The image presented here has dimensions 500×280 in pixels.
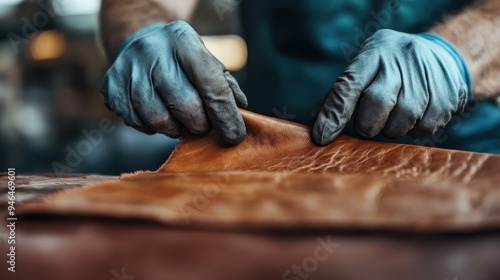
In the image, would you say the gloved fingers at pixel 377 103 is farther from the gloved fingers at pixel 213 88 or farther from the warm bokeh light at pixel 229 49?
the warm bokeh light at pixel 229 49

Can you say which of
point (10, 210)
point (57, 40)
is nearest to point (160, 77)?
point (10, 210)

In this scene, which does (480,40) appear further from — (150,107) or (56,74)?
(56,74)

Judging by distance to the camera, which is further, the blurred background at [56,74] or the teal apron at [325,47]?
the blurred background at [56,74]

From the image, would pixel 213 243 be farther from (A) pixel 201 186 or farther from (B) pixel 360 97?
(B) pixel 360 97

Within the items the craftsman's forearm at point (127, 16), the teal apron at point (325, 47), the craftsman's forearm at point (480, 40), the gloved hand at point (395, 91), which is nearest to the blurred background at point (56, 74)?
the craftsman's forearm at point (127, 16)

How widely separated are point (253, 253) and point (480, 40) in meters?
1.08

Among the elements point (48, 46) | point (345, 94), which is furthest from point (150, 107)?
point (48, 46)

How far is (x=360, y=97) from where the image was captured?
3.24 ft

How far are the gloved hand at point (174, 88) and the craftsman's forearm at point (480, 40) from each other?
63 cm

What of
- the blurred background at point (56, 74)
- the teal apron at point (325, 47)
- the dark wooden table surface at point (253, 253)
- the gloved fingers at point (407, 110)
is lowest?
the blurred background at point (56, 74)

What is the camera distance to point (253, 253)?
0.58 meters

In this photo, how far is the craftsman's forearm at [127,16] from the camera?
5.25 ft

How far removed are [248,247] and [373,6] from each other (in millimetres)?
1116

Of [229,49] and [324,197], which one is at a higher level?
[324,197]
